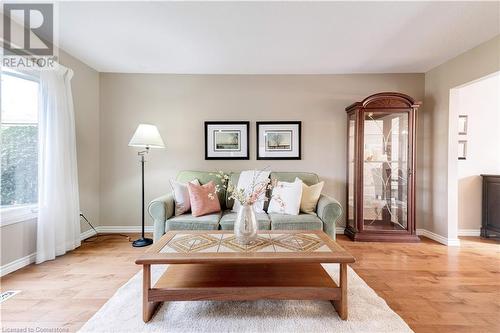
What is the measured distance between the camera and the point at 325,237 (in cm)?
198

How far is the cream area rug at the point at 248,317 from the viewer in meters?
1.52

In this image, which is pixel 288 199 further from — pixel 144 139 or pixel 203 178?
pixel 144 139

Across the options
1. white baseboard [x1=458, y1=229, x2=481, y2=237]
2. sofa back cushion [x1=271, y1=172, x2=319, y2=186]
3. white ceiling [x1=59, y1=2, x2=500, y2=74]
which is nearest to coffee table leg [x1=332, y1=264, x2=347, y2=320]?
sofa back cushion [x1=271, y1=172, x2=319, y2=186]

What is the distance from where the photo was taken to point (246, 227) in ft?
5.91

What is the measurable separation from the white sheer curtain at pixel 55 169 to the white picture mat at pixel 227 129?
1.72 m

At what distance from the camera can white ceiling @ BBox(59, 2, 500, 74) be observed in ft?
6.77

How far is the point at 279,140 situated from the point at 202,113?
4.07 ft

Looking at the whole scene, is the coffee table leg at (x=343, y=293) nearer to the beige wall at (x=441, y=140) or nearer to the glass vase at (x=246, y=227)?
the glass vase at (x=246, y=227)

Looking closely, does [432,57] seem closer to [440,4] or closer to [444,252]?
[440,4]

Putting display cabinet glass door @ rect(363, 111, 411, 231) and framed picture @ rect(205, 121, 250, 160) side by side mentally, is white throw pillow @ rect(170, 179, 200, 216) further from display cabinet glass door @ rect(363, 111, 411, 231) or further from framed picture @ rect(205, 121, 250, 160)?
display cabinet glass door @ rect(363, 111, 411, 231)

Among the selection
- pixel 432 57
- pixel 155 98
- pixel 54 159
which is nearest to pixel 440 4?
pixel 432 57

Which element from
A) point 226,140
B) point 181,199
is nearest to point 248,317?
point 181,199

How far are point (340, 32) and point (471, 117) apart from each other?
262cm

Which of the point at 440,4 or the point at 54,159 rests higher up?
the point at 440,4
